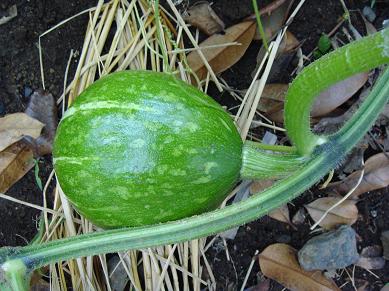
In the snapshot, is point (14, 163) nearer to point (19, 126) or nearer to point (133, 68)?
point (19, 126)

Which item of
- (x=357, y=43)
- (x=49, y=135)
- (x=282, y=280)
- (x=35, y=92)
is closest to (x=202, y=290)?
(x=282, y=280)

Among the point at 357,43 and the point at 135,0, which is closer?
the point at 357,43

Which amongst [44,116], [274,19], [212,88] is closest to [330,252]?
[212,88]

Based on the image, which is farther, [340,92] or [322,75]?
[340,92]

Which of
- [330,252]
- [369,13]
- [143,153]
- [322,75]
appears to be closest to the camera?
[322,75]

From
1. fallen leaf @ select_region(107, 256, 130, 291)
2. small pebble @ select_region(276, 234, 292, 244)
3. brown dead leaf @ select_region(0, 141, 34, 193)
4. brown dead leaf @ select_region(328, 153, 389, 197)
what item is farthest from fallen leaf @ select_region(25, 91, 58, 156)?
brown dead leaf @ select_region(328, 153, 389, 197)

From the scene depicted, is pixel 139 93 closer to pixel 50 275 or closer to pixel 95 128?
pixel 95 128
